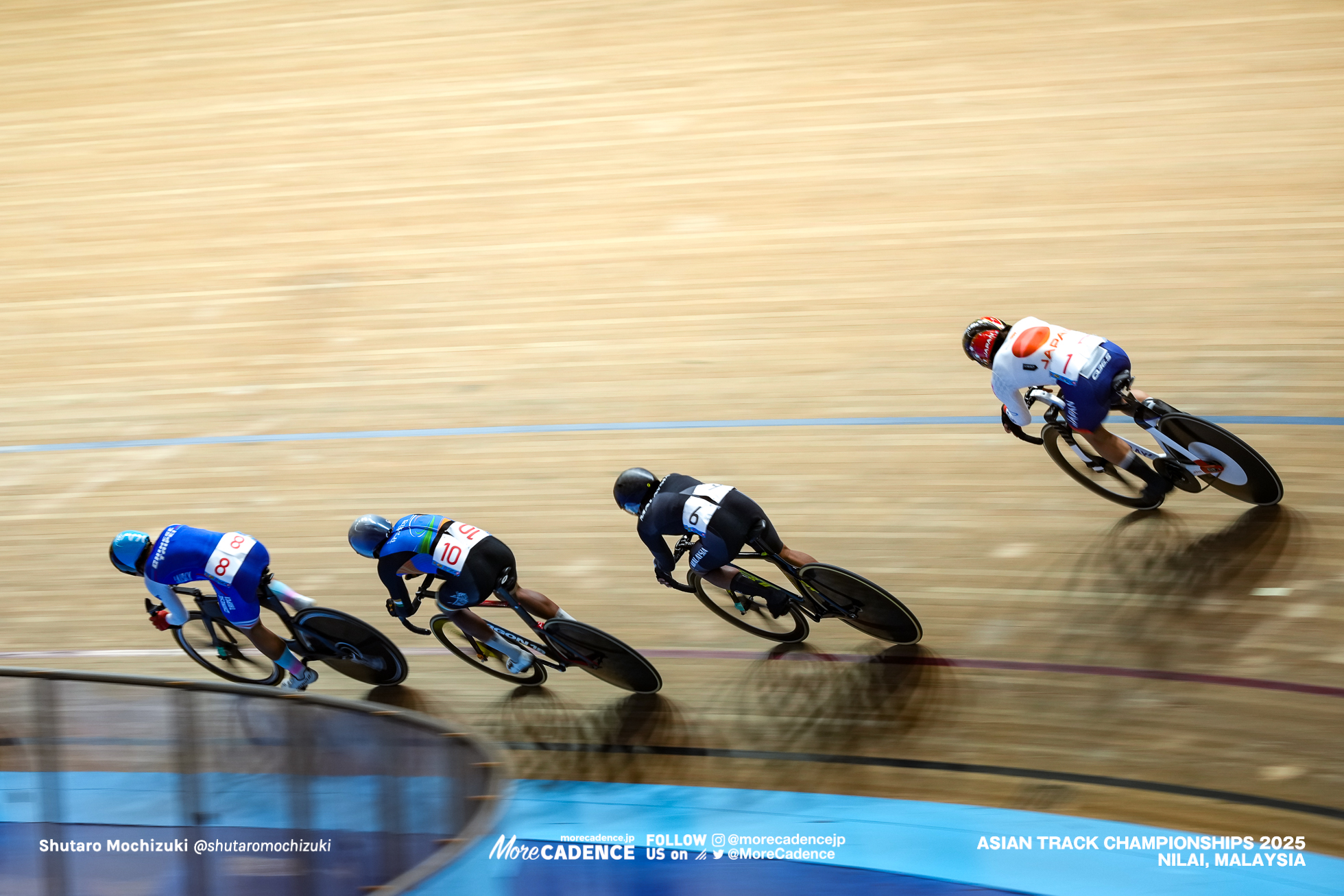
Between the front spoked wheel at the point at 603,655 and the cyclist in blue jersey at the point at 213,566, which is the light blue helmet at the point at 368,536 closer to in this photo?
the cyclist in blue jersey at the point at 213,566

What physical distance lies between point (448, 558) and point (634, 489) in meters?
0.77

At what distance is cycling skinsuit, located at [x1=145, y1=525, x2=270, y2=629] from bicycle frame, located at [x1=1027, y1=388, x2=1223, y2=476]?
3.22 m

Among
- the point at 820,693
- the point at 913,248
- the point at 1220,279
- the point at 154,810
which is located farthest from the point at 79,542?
the point at 1220,279

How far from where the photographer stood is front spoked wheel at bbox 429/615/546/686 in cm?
464

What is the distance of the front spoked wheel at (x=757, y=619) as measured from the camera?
4.57 metres

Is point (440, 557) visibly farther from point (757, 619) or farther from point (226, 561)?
point (757, 619)

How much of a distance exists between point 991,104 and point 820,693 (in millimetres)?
5034

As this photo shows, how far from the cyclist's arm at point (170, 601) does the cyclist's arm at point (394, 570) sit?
0.91 m

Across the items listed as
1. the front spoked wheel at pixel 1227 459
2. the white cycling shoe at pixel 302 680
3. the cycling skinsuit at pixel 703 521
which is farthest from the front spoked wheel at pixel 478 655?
the front spoked wheel at pixel 1227 459

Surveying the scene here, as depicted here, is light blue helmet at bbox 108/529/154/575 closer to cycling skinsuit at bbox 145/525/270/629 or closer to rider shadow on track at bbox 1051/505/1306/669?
cycling skinsuit at bbox 145/525/270/629

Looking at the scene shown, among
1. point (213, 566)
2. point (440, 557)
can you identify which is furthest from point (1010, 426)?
point (213, 566)

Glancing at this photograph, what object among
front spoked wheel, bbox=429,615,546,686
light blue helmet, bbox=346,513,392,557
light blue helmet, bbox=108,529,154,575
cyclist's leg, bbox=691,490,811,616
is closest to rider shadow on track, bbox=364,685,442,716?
front spoked wheel, bbox=429,615,546,686

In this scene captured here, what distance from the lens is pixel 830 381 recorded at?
19.9ft

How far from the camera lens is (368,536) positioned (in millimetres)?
4383
